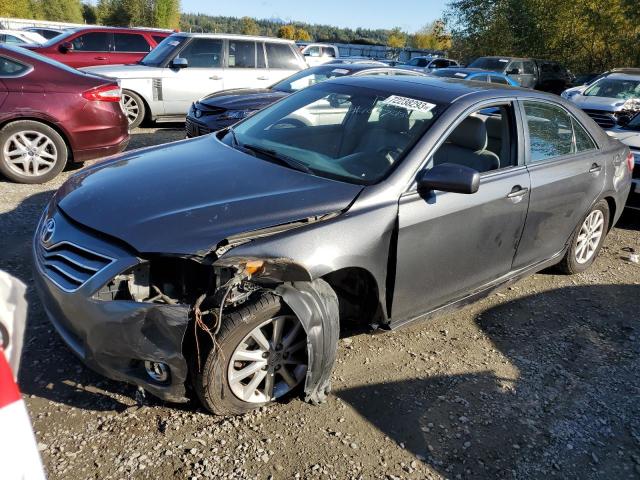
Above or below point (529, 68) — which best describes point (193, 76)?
above

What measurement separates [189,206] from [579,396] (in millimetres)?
2553

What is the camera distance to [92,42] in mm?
11516

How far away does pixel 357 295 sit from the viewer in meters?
3.13

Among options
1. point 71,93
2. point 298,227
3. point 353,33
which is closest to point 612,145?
point 298,227

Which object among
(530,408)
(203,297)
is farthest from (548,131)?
(203,297)

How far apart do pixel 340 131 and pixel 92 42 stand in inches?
394

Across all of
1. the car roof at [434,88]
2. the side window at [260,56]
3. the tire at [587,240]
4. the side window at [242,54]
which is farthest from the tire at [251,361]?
the side window at [260,56]

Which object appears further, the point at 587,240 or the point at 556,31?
the point at 556,31

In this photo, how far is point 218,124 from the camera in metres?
6.90

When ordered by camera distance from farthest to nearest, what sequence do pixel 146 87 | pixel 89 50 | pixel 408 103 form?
pixel 89 50 → pixel 146 87 → pixel 408 103

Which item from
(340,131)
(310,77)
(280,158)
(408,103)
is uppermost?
(408,103)

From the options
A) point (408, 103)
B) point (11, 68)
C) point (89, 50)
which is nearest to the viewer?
point (408, 103)

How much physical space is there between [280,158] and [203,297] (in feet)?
4.09

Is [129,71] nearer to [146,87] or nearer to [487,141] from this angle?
[146,87]
